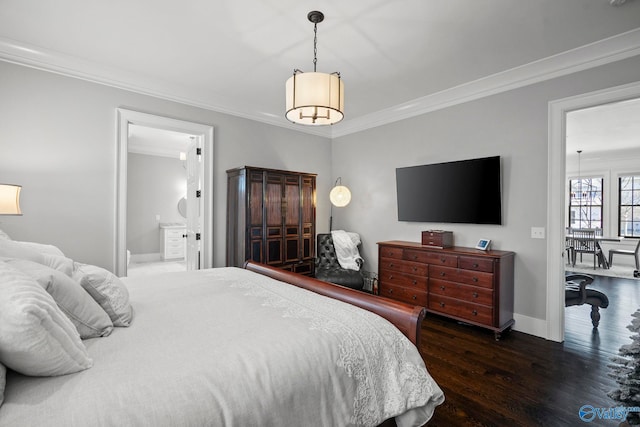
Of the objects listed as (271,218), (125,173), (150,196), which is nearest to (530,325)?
(271,218)

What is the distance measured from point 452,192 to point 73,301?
374 cm

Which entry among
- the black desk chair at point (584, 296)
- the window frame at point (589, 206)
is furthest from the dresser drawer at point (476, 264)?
the window frame at point (589, 206)

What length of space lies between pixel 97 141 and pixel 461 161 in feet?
13.5

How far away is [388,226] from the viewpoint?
4617 millimetres

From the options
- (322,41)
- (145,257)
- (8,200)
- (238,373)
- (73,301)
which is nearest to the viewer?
(238,373)

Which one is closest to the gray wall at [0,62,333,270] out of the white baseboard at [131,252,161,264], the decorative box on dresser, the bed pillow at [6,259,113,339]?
the bed pillow at [6,259,113,339]

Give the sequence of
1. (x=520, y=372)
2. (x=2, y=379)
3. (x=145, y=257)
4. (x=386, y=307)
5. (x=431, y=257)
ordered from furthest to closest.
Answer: (x=145, y=257) → (x=431, y=257) → (x=520, y=372) → (x=386, y=307) → (x=2, y=379)

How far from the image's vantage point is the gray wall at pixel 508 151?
3131 mm

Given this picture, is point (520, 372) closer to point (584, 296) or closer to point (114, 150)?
point (584, 296)

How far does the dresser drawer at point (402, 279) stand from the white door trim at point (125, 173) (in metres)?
2.30

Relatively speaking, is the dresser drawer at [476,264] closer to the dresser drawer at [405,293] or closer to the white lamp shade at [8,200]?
the dresser drawer at [405,293]

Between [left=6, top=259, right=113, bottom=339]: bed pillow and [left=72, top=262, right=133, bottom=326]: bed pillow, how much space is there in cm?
7

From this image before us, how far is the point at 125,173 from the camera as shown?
341 centimetres

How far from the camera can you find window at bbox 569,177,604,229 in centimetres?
808
